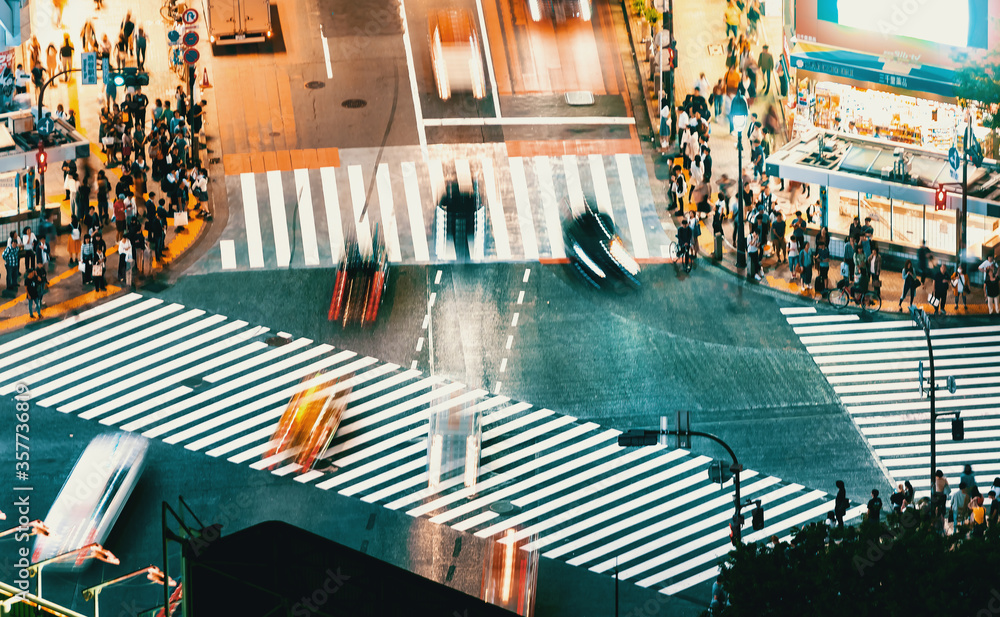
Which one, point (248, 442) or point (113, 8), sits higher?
point (113, 8)

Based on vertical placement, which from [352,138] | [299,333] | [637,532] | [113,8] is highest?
[113,8]

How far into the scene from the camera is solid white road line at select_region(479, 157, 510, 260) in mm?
56375

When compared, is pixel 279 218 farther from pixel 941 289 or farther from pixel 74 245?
pixel 941 289

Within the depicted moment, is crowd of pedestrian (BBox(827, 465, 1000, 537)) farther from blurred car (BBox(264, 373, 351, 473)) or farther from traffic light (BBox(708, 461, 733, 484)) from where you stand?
blurred car (BBox(264, 373, 351, 473))

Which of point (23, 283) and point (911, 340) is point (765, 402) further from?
point (23, 283)

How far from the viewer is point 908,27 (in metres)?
55.8

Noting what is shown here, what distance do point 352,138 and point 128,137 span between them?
8366 millimetres

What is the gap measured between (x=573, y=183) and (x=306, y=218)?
986 cm

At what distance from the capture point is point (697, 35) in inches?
2653

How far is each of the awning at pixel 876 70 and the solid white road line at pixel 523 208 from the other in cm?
1073

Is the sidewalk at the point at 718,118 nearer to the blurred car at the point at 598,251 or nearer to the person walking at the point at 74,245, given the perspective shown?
the blurred car at the point at 598,251

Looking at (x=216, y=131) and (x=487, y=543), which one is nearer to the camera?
(x=487, y=543)

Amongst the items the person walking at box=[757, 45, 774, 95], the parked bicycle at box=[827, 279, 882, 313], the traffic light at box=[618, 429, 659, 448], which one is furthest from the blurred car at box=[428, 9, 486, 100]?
the traffic light at box=[618, 429, 659, 448]

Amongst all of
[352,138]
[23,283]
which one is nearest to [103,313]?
[23,283]
